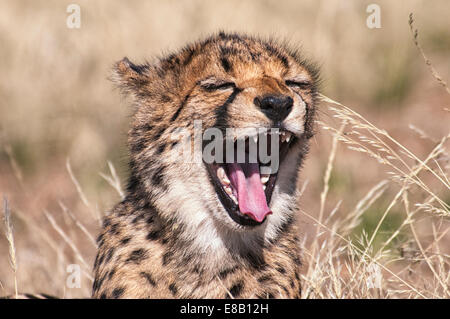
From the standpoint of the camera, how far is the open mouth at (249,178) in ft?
10.8

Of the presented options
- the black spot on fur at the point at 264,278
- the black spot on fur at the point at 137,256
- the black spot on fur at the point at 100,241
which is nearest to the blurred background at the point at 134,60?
the black spot on fur at the point at 100,241

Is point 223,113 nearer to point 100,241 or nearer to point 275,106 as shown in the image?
point 275,106

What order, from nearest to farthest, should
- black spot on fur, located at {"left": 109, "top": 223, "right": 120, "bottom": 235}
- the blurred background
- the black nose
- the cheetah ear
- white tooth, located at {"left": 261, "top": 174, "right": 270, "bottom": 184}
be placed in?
the black nose, white tooth, located at {"left": 261, "top": 174, "right": 270, "bottom": 184}, black spot on fur, located at {"left": 109, "top": 223, "right": 120, "bottom": 235}, the cheetah ear, the blurred background

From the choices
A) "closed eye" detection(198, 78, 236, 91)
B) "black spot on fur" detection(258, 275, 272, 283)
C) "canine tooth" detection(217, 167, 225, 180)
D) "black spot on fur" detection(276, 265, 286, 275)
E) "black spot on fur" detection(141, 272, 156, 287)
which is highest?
"closed eye" detection(198, 78, 236, 91)

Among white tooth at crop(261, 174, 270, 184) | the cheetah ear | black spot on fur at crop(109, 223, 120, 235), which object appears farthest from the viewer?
the cheetah ear

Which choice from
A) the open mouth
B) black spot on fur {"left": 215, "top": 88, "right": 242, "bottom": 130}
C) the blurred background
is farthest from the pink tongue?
the blurred background

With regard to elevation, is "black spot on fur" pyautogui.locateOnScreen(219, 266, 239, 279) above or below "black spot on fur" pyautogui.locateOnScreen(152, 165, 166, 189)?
below

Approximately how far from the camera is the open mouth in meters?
3.30

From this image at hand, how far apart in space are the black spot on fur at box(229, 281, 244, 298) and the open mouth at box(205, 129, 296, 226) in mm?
276

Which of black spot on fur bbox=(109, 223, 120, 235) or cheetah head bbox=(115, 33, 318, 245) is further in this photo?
black spot on fur bbox=(109, 223, 120, 235)

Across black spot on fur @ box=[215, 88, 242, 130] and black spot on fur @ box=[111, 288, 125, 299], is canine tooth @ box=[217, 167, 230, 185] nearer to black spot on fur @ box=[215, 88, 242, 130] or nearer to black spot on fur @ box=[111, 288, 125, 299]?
black spot on fur @ box=[215, 88, 242, 130]

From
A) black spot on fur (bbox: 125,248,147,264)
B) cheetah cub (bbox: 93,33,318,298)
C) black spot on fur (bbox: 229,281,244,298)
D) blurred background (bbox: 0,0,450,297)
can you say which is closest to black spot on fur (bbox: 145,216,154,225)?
cheetah cub (bbox: 93,33,318,298)

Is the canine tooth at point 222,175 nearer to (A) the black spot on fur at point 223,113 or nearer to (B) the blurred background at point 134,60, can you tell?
(A) the black spot on fur at point 223,113
